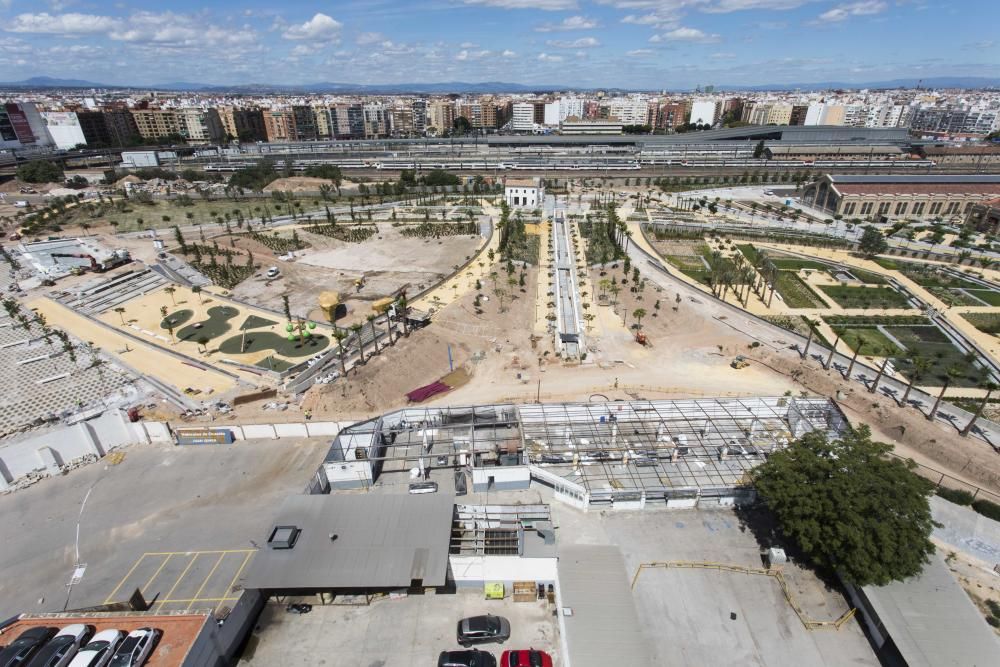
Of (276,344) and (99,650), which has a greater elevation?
(99,650)

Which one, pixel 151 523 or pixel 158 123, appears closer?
pixel 151 523

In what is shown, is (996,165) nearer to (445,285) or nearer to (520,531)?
(445,285)

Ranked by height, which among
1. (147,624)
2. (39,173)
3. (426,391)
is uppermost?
(39,173)

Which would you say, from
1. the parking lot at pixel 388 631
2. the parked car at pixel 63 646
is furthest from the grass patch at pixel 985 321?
the parked car at pixel 63 646

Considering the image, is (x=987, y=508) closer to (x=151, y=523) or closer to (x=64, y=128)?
(x=151, y=523)

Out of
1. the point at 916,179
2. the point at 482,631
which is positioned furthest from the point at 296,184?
the point at 916,179

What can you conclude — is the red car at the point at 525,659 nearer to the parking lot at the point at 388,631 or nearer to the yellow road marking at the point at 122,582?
the parking lot at the point at 388,631

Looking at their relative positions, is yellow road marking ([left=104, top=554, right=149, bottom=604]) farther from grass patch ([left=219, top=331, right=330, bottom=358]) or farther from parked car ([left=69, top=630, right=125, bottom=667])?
grass patch ([left=219, top=331, right=330, bottom=358])
